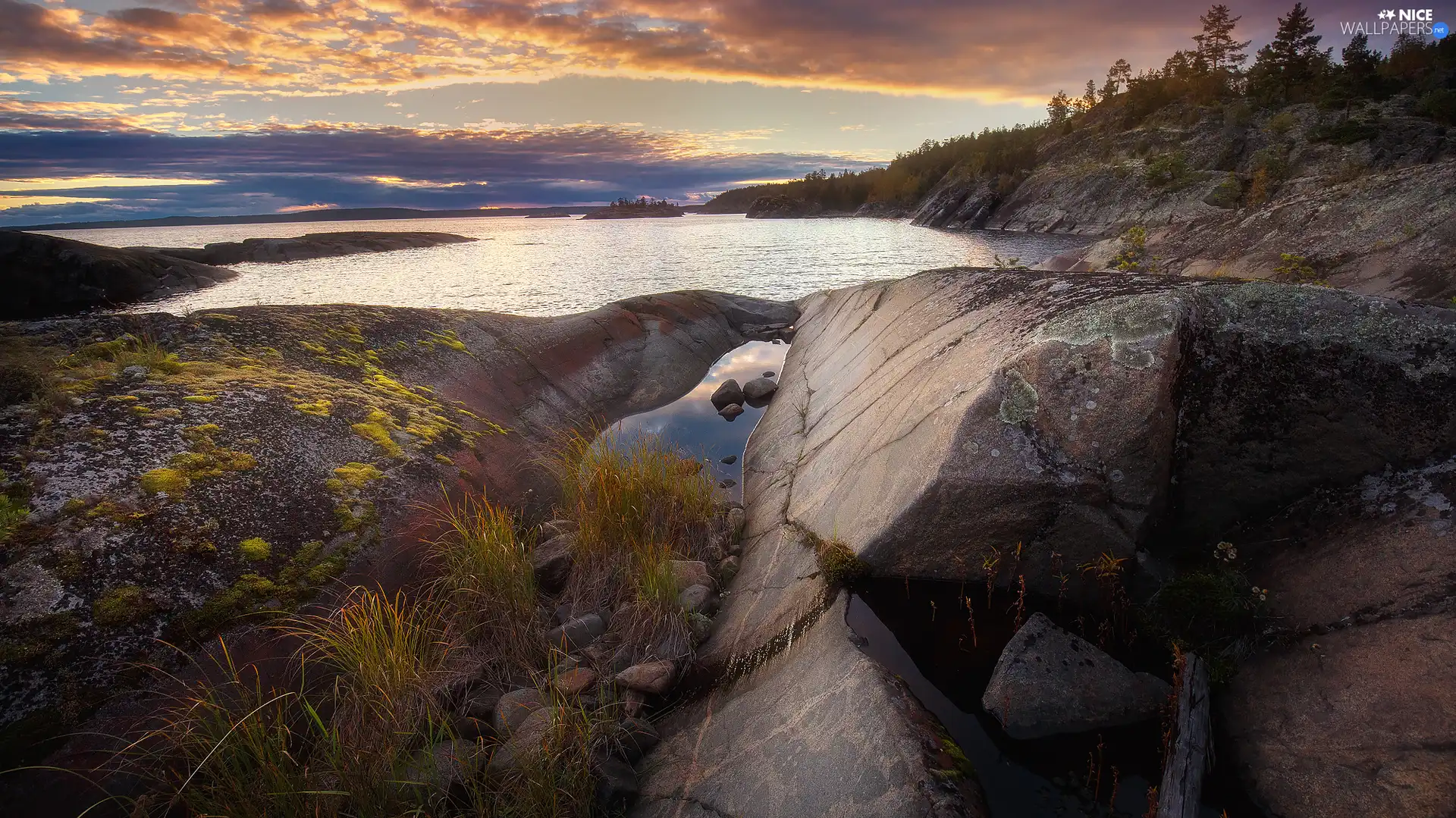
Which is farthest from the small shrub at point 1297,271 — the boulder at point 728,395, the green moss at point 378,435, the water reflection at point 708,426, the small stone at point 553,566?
the green moss at point 378,435

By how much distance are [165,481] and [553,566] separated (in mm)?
3449

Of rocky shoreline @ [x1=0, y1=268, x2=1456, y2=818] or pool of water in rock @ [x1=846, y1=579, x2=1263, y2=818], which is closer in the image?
pool of water in rock @ [x1=846, y1=579, x2=1263, y2=818]

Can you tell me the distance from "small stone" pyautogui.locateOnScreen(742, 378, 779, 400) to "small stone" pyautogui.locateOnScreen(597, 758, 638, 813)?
34.6 ft

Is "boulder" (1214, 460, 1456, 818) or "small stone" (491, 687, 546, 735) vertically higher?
"boulder" (1214, 460, 1456, 818)

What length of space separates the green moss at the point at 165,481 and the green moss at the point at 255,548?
2.47 feet

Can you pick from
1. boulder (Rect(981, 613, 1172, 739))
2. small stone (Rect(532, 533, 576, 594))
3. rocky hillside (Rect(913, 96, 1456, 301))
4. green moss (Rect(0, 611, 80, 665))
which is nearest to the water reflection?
small stone (Rect(532, 533, 576, 594))

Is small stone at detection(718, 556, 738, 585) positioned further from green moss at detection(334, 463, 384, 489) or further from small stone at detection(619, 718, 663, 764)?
green moss at detection(334, 463, 384, 489)

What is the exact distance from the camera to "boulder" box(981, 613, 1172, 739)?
11.8 feet

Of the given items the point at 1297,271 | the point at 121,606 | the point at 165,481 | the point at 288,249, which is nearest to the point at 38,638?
the point at 121,606

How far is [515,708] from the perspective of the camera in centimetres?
437

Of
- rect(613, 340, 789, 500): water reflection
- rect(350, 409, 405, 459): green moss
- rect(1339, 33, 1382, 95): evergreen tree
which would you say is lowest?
rect(613, 340, 789, 500): water reflection

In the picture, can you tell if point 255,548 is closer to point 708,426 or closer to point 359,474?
point 359,474

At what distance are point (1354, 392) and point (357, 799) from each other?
693 cm

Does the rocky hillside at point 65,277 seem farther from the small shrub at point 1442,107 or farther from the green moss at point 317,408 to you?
the small shrub at point 1442,107
